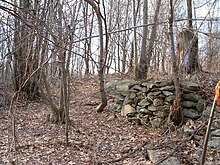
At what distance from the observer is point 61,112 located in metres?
4.88

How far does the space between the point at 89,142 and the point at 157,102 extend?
164cm

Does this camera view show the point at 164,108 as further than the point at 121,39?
No

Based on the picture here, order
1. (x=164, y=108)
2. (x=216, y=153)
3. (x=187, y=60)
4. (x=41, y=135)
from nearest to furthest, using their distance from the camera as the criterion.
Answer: (x=216, y=153), (x=41, y=135), (x=164, y=108), (x=187, y=60)

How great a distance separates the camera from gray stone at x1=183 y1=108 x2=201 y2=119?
454 centimetres

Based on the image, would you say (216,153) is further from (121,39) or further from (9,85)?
(121,39)

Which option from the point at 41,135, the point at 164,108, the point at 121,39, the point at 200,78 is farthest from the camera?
the point at 121,39

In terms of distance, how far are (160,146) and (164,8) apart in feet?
29.0

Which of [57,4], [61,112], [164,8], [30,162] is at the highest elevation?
[164,8]

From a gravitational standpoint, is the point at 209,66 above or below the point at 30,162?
above

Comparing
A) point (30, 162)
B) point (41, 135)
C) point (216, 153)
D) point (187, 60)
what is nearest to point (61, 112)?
point (41, 135)

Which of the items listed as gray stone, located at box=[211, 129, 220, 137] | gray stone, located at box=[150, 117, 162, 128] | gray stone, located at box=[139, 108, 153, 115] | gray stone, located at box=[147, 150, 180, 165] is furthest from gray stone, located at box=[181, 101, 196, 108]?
gray stone, located at box=[147, 150, 180, 165]

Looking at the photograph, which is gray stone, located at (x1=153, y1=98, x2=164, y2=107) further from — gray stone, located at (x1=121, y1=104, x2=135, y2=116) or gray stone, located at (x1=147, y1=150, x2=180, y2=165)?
gray stone, located at (x1=147, y1=150, x2=180, y2=165)

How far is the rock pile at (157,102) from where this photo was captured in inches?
184

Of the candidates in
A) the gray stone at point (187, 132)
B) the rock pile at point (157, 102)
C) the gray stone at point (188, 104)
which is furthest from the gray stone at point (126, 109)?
the gray stone at point (187, 132)
